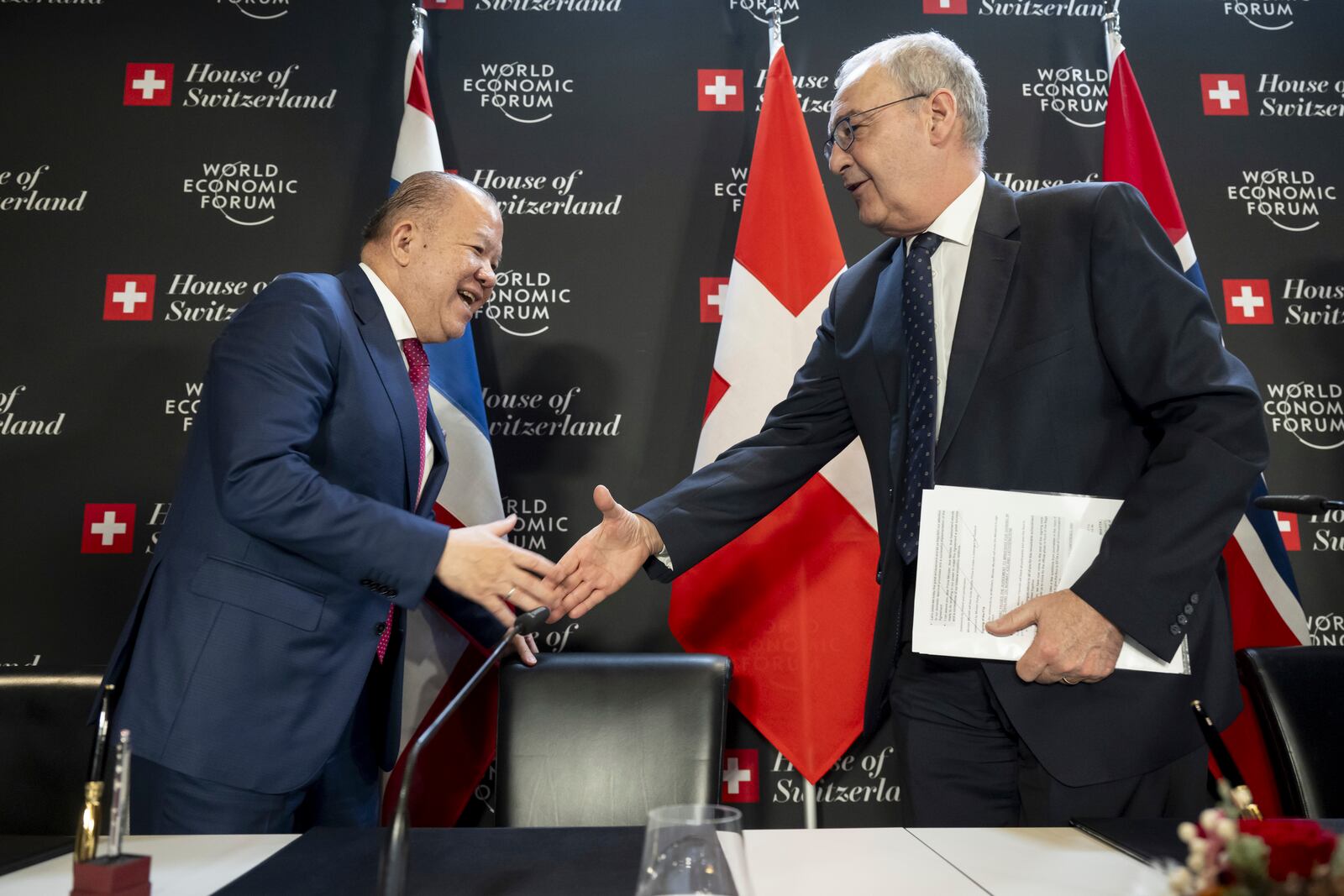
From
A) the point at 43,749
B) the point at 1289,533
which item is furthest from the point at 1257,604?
the point at 43,749

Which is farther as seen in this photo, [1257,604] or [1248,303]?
[1248,303]

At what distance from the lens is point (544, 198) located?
10.5 feet

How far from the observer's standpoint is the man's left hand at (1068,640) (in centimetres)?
158

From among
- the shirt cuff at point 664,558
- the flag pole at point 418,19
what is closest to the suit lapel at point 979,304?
the shirt cuff at point 664,558

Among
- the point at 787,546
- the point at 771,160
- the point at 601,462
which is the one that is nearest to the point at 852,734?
the point at 787,546

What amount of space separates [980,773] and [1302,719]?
2.49 feet

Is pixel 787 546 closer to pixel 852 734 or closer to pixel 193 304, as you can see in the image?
pixel 852 734

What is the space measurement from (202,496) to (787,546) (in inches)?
56.3

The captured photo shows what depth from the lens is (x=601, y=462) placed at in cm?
310

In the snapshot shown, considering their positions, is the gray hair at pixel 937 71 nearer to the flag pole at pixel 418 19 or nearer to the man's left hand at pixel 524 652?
the man's left hand at pixel 524 652

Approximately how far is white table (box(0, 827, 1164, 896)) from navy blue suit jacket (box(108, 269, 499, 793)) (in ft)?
1.31

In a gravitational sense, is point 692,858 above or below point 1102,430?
below

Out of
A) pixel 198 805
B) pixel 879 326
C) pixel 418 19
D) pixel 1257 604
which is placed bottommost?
pixel 198 805

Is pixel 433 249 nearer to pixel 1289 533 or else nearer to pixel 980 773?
pixel 980 773
